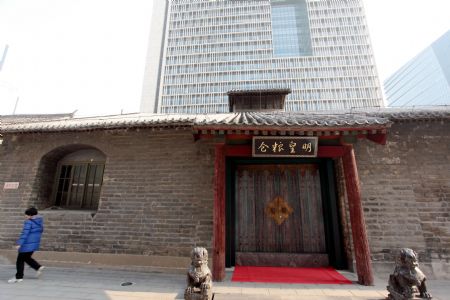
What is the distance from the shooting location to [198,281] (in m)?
3.48

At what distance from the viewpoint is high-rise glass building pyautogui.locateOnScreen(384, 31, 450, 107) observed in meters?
77.8

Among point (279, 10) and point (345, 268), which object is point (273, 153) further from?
point (279, 10)

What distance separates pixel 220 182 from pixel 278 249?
2.53m

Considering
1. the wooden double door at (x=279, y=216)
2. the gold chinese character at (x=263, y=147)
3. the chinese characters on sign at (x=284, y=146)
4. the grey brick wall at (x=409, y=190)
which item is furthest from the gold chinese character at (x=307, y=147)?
the grey brick wall at (x=409, y=190)

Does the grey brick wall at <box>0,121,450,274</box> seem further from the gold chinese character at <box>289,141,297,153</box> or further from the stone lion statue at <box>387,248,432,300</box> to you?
the gold chinese character at <box>289,141,297,153</box>

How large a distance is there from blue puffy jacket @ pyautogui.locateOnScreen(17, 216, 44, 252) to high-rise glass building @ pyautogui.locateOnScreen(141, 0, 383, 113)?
162ft

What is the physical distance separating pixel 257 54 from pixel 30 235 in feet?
202

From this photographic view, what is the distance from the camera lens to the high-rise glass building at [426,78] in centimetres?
7775

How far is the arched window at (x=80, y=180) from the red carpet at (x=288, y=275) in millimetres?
4627

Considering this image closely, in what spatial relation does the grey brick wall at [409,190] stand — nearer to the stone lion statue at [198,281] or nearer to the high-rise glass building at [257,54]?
the stone lion statue at [198,281]

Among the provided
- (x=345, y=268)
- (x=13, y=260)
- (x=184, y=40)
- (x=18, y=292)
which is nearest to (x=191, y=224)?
(x=18, y=292)

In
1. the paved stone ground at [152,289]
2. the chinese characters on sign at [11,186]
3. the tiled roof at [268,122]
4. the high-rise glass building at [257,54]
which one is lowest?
the paved stone ground at [152,289]

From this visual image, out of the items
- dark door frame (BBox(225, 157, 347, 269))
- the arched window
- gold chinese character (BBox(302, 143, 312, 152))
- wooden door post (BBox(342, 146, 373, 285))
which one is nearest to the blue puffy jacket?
the arched window

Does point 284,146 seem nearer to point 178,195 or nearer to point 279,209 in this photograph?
point 279,209
